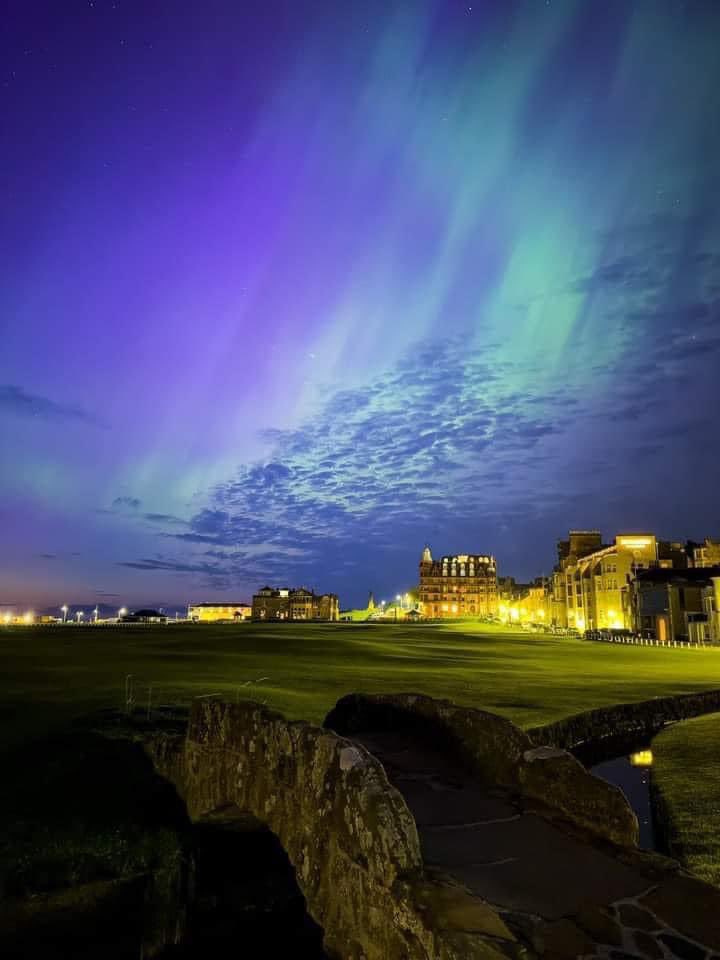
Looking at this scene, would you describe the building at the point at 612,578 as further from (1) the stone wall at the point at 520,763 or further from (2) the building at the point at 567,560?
(1) the stone wall at the point at 520,763

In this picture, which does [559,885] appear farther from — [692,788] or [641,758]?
[641,758]

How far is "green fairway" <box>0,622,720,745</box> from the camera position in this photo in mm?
25750

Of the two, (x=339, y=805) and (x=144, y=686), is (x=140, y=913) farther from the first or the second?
(x=144, y=686)

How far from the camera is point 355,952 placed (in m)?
7.87

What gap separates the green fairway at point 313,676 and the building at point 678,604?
23063mm

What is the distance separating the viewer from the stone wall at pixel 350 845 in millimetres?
6504

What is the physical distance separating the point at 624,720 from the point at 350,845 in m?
26.2

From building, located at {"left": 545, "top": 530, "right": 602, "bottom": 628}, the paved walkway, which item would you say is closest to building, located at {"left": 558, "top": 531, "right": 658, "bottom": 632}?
building, located at {"left": 545, "top": 530, "right": 602, "bottom": 628}

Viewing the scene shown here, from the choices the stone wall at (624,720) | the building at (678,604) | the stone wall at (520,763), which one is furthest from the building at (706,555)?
the stone wall at (520,763)

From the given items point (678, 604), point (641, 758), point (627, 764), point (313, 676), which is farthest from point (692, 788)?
point (678, 604)

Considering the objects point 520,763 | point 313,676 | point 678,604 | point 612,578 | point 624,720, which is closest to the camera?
point 520,763

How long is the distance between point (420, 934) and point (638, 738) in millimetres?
26652

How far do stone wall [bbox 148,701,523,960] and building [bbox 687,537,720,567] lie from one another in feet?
453

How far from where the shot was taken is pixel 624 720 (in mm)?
30391
